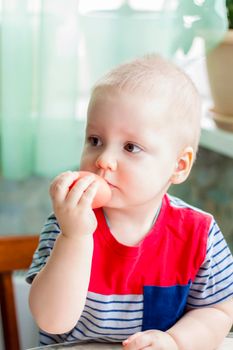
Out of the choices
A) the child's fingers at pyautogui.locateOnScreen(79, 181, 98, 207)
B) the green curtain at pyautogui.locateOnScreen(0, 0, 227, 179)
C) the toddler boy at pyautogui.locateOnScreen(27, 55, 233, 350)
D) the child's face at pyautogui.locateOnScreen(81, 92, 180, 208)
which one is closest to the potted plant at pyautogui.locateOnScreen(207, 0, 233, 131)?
the green curtain at pyautogui.locateOnScreen(0, 0, 227, 179)

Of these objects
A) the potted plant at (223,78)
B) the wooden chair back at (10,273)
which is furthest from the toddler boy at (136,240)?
the potted plant at (223,78)

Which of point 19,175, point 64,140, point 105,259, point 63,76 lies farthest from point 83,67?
point 105,259

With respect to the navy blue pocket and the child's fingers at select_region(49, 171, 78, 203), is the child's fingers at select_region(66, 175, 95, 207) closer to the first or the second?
the child's fingers at select_region(49, 171, 78, 203)

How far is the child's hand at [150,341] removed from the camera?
0.83 m

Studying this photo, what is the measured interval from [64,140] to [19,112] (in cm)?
12

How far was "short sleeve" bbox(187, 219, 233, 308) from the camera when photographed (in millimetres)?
969

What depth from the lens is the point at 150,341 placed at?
856 millimetres

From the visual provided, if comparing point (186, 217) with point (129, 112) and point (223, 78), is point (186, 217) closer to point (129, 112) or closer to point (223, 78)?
point (129, 112)

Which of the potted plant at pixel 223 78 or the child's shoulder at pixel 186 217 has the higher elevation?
the potted plant at pixel 223 78

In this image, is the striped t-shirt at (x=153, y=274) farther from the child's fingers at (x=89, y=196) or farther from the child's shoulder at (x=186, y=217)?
the child's fingers at (x=89, y=196)

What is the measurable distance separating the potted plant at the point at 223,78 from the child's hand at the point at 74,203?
2.39 feet

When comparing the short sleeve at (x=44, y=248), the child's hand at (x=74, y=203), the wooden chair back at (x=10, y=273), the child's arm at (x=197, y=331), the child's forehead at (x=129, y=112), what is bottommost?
the wooden chair back at (x=10, y=273)

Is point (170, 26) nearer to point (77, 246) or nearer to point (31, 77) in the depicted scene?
point (31, 77)

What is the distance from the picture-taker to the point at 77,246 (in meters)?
0.81
